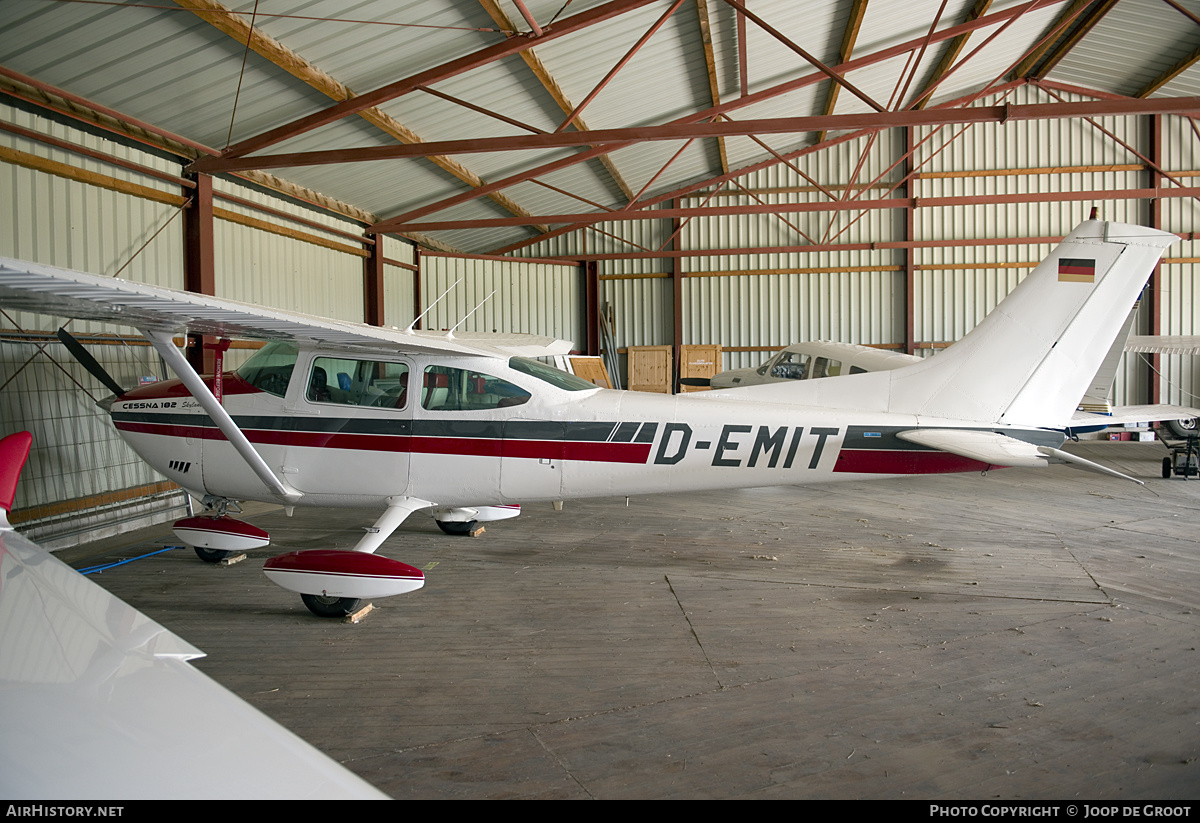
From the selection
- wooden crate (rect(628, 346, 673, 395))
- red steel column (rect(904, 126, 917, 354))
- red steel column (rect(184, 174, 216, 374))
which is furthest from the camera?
wooden crate (rect(628, 346, 673, 395))

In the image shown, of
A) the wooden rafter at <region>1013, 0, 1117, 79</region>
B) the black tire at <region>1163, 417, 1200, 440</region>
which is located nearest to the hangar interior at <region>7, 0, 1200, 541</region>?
the wooden rafter at <region>1013, 0, 1117, 79</region>

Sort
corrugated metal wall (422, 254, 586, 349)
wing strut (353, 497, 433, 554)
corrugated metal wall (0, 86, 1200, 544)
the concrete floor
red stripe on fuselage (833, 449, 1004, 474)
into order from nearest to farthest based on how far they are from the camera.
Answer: the concrete floor < wing strut (353, 497, 433, 554) < red stripe on fuselage (833, 449, 1004, 474) < corrugated metal wall (0, 86, 1200, 544) < corrugated metal wall (422, 254, 586, 349)

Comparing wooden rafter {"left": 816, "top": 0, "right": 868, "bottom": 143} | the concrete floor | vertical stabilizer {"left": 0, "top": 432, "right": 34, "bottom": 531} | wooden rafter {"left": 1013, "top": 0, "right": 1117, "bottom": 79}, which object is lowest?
the concrete floor

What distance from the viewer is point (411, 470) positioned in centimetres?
559

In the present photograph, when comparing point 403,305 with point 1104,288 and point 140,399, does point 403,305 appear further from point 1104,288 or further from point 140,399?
point 1104,288

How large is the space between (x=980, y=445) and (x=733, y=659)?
2.53 metres

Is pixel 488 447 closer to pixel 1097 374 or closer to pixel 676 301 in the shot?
pixel 1097 374

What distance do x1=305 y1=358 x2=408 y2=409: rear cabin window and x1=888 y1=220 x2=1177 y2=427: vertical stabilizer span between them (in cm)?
402

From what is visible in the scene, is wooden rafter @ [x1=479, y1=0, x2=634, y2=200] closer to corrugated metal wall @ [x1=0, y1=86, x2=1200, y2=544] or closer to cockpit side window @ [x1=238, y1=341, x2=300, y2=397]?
corrugated metal wall @ [x1=0, y1=86, x2=1200, y2=544]

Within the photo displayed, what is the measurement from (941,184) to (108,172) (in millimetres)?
19631

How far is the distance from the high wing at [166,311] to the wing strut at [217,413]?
0.14m

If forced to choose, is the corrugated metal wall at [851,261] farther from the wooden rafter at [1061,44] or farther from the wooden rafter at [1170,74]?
the wooden rafter at [1061,44]

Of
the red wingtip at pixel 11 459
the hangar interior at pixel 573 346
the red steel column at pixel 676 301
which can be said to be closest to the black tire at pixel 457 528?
the hangar interior at pixel 573 346

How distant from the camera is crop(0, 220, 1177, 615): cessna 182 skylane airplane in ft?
17.9
